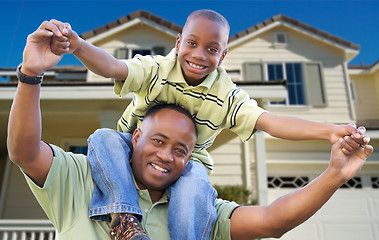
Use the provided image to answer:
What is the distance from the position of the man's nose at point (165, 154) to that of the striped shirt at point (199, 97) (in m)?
0.29

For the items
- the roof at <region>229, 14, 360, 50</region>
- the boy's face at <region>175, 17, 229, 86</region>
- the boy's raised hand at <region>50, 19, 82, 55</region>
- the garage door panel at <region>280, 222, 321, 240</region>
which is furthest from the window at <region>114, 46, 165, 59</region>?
the boy's raised hand at <region>50, 19, 82, 55</region>

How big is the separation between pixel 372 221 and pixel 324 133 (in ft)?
28.3

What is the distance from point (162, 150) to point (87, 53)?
2.00ft

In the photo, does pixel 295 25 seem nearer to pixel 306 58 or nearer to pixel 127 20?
pixel 306 58

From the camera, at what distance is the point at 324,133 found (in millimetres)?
1603

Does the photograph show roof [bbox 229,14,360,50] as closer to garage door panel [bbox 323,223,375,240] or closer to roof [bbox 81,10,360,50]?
roof [bbox 81,10,360,50]

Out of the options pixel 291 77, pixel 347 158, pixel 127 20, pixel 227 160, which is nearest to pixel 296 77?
pixel 291 77

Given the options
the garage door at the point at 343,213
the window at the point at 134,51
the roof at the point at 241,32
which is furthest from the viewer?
the roof at the point at 241,32

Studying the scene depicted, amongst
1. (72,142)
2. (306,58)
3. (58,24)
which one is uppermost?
(306,58)

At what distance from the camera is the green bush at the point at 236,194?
22.2 feet

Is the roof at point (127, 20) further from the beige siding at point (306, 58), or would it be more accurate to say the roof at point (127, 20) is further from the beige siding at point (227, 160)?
the beige siding at point (227, 160)

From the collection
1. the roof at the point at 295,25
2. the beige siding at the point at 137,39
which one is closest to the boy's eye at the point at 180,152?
the beige siding at the point at 137,39

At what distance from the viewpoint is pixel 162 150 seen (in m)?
1.93

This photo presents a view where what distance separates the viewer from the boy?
1752mm
